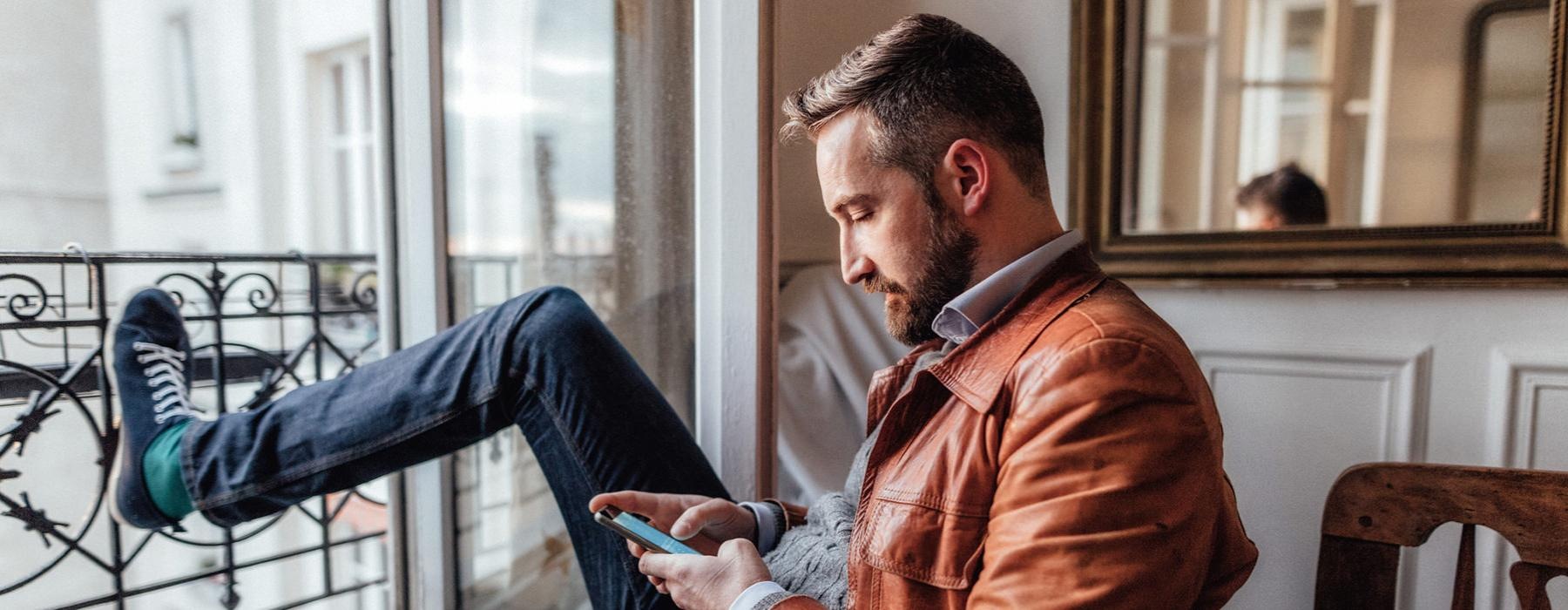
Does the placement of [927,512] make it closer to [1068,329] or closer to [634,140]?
[1068,329]

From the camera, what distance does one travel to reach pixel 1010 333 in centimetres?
70

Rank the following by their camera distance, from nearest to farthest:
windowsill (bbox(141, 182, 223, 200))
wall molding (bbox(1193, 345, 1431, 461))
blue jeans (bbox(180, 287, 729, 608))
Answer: blue jeans (bbox(180, 287, 729, 608)) → wall molding (bbox(1193, 345, 1431, 461)) → windowsill (bbox(141, 182, 223, 200))

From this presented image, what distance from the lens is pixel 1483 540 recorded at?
111 cm

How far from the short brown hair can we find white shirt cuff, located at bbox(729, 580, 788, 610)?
404 mm

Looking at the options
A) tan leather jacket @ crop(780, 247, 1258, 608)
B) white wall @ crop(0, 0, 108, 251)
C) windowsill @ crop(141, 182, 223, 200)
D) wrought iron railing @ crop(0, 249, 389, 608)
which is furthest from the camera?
windowsill @ crop(141, 182, 223, 200)

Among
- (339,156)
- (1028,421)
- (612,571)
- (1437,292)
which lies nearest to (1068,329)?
(1028,421)

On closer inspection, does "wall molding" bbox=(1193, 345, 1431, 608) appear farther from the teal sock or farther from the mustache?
the teal sock

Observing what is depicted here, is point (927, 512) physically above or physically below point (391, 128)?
below

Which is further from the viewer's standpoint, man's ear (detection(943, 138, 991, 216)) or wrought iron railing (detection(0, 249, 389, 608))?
wrought iron railing (detection(0, 249, 389, 608))

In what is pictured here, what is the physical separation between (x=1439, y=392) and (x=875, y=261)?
2.89 ft

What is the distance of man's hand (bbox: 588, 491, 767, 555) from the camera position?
0.90 metres

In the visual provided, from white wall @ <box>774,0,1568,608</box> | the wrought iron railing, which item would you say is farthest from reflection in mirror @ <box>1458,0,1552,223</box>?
the wrought iron railing

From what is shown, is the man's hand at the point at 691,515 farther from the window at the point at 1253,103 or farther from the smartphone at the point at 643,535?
the window at the point at 1253,103

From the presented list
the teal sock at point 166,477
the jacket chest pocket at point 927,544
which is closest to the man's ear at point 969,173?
the jacket chest pocket at point 927,544
